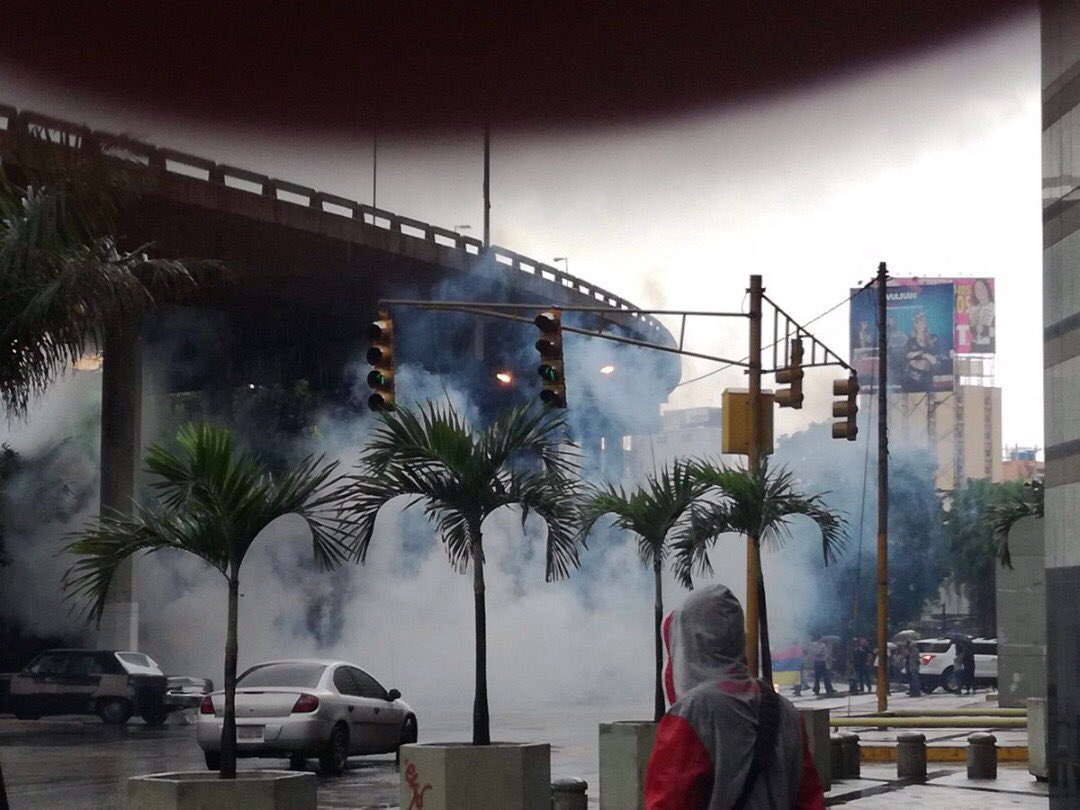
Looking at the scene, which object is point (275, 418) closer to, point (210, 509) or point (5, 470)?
point (5, 470)

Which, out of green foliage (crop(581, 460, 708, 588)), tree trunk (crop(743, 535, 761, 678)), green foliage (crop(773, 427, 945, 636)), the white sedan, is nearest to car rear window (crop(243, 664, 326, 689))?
the white sedan

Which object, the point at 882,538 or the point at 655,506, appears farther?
the point at 882,538

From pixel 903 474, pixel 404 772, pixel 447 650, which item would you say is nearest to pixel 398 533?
pixel 447 650

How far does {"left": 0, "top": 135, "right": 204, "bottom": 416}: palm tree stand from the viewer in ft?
30.9

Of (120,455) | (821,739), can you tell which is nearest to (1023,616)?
(821,739)

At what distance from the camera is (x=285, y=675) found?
1794cm

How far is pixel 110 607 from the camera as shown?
3553 centimetres

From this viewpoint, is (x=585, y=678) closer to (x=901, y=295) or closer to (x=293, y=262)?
(x=293, y=262)

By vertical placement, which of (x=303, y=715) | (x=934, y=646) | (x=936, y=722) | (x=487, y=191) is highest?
(x=487, y=191)

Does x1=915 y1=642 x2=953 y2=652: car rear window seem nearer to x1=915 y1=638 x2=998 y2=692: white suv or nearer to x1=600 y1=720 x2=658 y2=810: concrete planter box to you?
x1=915 y1=638 x2=998 y2=692: white suv

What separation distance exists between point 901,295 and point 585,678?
55205 mm

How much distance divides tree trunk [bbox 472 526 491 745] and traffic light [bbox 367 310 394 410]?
17.8ft

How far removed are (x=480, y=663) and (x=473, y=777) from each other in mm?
1006

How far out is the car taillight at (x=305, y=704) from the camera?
17.0m
